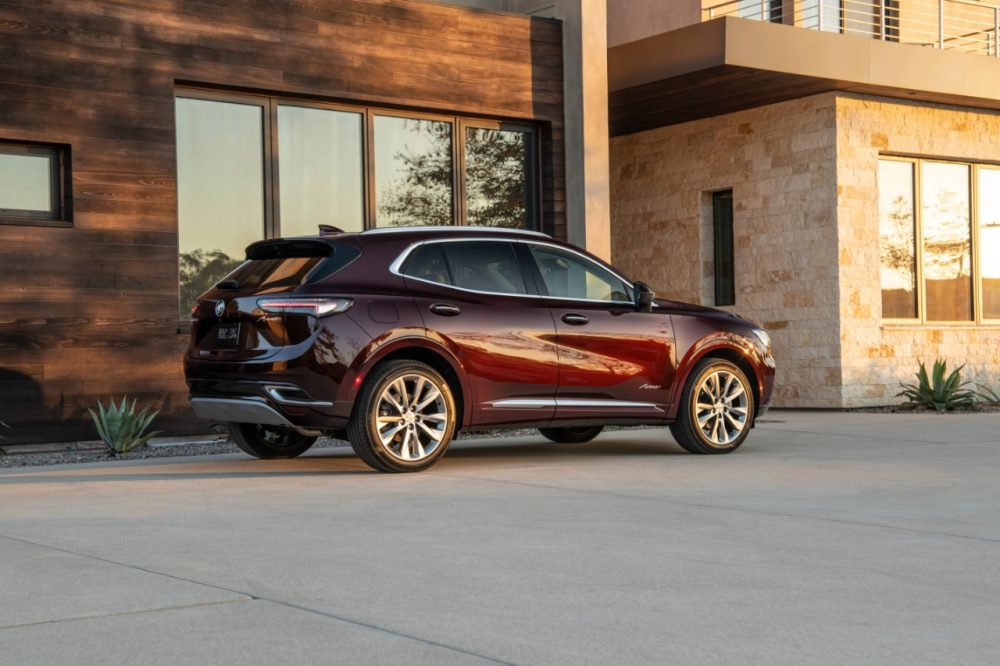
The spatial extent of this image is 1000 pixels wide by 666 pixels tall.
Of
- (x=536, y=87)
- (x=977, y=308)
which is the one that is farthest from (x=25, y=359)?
(x=977, y=308)

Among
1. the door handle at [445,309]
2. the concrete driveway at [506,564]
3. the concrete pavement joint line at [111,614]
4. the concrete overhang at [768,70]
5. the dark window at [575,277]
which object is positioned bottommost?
the concrete driveway at [506,564]

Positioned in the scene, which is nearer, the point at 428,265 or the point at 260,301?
the point at 260,301

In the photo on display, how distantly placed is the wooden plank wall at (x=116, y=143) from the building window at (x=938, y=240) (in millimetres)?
7574

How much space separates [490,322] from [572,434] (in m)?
2.88

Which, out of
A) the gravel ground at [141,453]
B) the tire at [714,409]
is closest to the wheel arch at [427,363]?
the gravel ground at [141,453]

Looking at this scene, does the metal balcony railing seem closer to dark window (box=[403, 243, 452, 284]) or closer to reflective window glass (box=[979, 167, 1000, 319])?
reflective window glass (box=[979, 167, 1000, 319])

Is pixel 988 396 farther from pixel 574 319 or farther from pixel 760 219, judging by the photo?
pixel 574 319

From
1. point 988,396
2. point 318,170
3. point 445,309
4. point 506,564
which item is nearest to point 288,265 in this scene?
point 445,309

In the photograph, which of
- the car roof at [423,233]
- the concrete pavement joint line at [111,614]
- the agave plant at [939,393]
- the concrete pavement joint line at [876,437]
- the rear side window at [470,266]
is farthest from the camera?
the agave plant at [939,393]

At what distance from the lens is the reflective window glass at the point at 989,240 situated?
1948cm

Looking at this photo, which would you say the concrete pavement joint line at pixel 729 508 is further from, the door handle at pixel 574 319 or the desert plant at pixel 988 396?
the desert plant at pixel 988 396

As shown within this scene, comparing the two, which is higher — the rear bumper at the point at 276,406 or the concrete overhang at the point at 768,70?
the concrete overhang at the point at 768,70

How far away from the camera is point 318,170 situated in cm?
1477

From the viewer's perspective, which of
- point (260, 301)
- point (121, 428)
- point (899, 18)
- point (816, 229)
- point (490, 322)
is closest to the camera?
point (260, 301)
